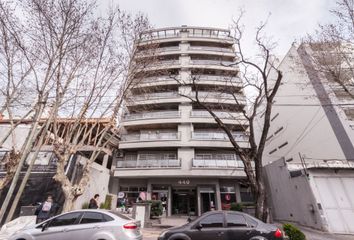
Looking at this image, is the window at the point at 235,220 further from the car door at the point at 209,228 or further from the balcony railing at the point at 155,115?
the balcony railing at the point at 155,115

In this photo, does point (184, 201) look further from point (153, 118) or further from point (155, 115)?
point (155, 115)

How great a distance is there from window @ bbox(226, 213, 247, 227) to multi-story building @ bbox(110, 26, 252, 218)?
43.1 feet

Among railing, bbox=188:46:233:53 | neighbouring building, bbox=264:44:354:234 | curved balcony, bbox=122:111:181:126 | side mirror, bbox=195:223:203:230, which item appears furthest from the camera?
railing, bbox=188:46:233:53

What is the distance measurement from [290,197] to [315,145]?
6.32m

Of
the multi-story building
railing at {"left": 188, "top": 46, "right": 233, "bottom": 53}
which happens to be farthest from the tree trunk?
railing at {"left": 188, "top": 46, "right": 233, "bottom": 53}

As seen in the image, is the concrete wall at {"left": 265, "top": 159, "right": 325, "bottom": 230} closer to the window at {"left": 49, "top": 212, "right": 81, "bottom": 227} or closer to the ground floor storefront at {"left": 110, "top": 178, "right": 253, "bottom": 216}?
the ground floor storefront at {"left": 110, "top": 178, "right": 253, "bottom": 216}

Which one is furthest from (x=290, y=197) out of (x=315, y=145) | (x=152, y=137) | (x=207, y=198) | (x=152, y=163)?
(x=152, y=137)

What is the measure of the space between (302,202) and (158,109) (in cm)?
1719

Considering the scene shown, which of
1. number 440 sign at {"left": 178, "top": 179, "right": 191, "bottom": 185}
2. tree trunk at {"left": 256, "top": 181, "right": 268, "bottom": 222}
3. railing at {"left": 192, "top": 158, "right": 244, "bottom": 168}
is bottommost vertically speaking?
tree trunk at {"left": 256, "top": 181, "right": 268, "bottom": 222}

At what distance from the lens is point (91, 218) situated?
6.26 meters

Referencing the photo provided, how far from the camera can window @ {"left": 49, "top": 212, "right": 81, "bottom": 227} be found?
20.9 ft

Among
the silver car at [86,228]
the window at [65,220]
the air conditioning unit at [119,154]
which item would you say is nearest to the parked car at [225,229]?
the silver car at [86,228]

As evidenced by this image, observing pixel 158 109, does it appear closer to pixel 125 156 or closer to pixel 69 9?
pixel 125 156

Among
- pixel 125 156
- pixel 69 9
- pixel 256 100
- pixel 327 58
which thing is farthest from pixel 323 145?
pixel 69 9
